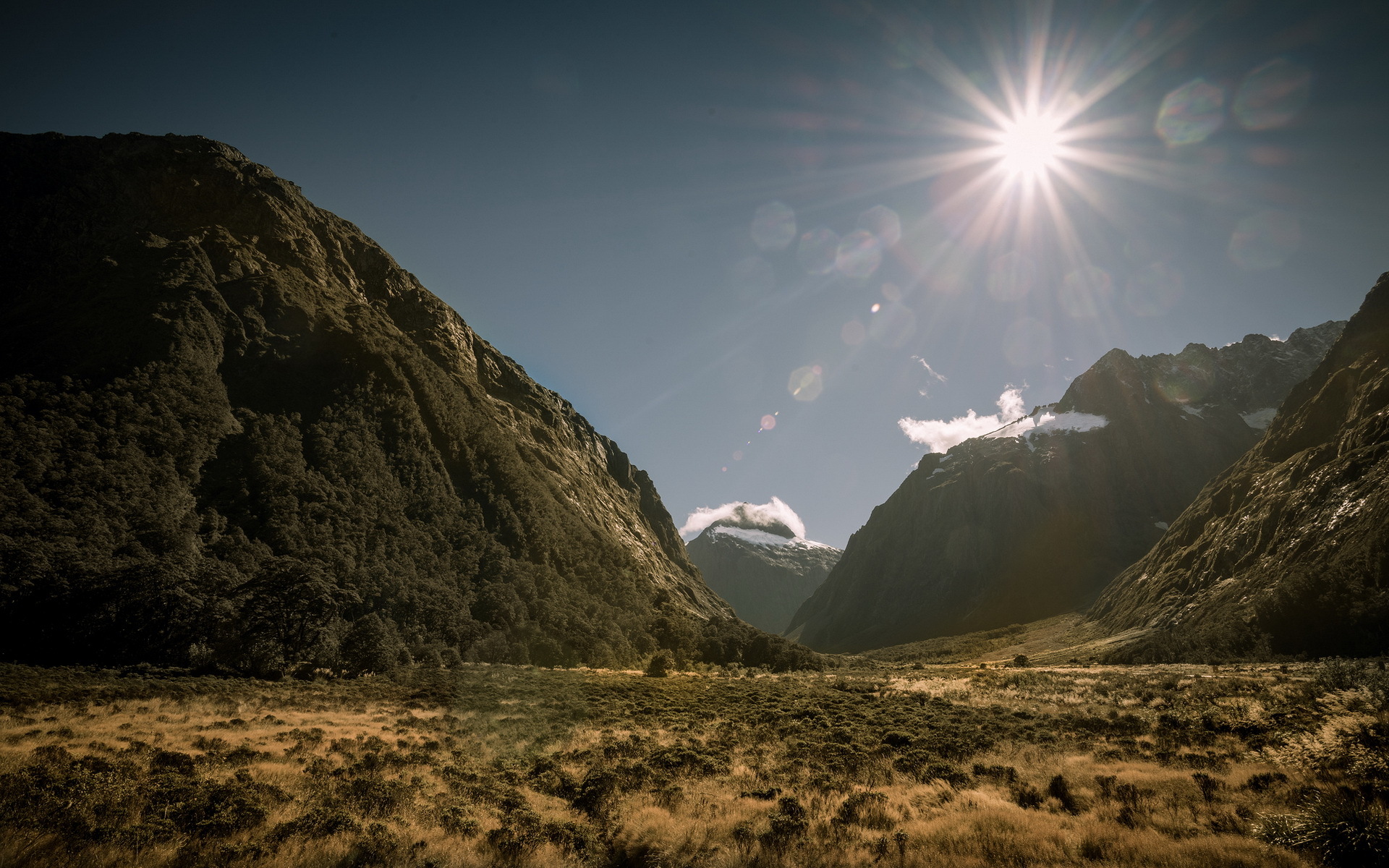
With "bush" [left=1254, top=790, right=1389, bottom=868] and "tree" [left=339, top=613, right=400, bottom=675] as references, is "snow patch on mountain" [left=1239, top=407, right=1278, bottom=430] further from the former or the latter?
"tree" [left=339, top=613, right=400, bottom=675]

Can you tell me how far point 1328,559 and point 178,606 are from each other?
11655 cm

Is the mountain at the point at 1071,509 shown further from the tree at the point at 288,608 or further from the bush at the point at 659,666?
the tree at the point at 288,608

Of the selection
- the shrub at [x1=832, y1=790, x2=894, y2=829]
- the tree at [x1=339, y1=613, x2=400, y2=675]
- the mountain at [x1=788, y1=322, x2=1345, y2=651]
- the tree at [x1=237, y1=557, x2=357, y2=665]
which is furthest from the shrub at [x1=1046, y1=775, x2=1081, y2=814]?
the mountain at [x1=788, y1=322, x2=1345, y2=651]

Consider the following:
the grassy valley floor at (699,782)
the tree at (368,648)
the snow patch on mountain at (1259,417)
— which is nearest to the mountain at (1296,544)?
the grassy valley floor at (699,782)

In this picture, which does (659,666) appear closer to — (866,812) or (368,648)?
(368,648)

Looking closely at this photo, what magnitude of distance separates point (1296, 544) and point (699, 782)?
94.1 meters

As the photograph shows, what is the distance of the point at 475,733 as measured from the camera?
25672 millimetres

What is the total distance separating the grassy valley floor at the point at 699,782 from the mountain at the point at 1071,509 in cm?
15041

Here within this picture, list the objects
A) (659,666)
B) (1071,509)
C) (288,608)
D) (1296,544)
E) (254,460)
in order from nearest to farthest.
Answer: (288,608)
(254,460)
(659,666)
(1296,544)
(1071,509)

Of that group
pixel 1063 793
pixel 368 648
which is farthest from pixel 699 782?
pixel 368 648

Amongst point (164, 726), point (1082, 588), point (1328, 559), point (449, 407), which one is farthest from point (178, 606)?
point (1082, 588)

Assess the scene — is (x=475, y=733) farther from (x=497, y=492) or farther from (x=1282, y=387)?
(x=1282, y=387)

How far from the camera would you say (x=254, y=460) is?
2404 inches

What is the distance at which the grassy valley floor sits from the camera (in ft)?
36.7
